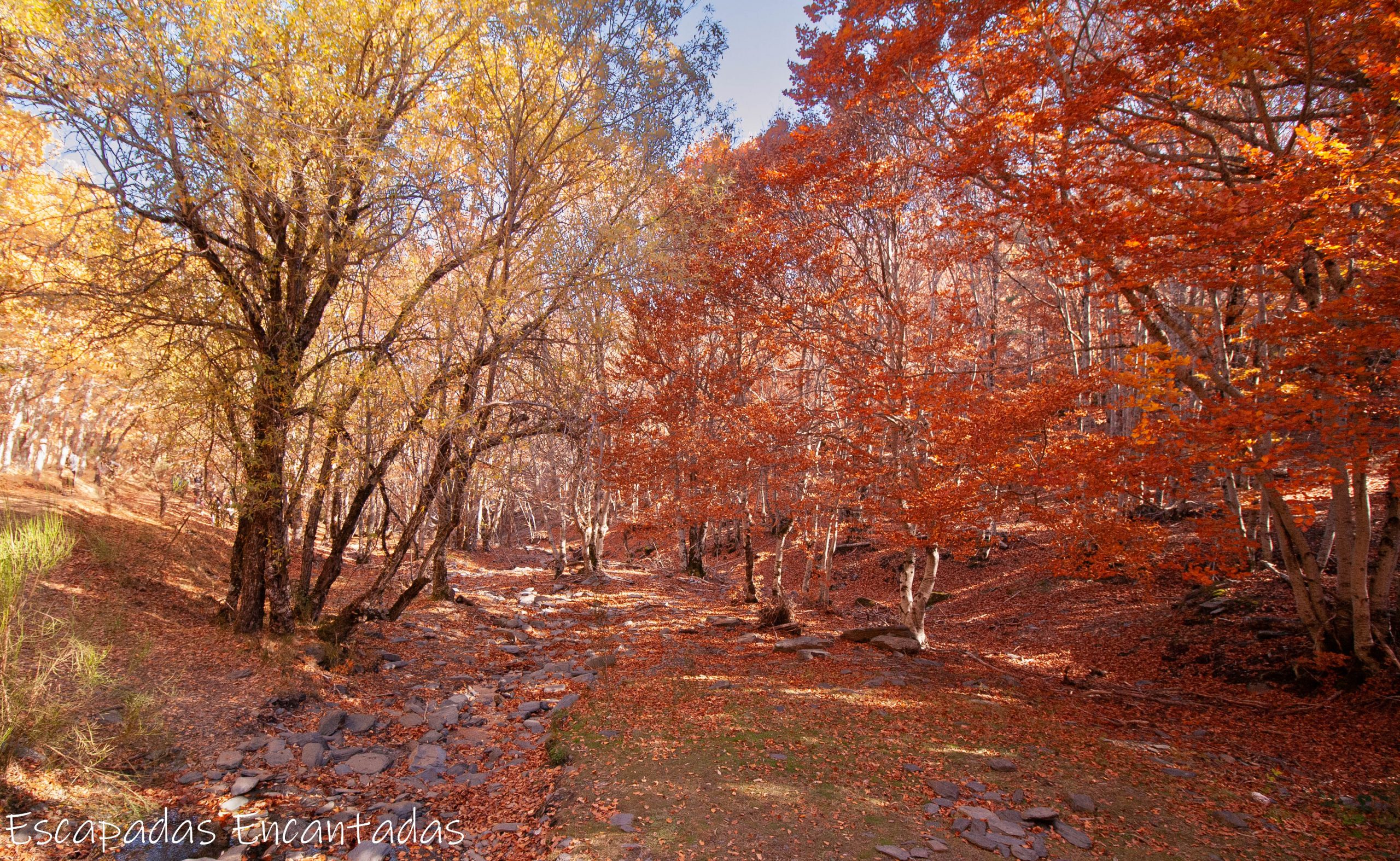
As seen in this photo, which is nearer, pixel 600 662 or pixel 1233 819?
pixel 1233 819

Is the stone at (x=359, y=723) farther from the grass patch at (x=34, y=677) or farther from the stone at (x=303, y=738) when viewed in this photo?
the grass patch at (x=34, y=677)

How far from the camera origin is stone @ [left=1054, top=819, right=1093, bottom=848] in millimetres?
4984

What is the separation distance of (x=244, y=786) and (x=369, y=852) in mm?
1898

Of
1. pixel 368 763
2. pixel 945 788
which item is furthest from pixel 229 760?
pixel 945 788

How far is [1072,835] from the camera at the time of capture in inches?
200

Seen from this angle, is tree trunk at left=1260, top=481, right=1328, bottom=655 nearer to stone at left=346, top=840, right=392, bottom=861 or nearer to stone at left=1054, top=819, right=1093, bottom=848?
stone at left=1054, top=819, right=1093, bottom=848

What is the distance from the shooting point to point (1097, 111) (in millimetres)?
7457

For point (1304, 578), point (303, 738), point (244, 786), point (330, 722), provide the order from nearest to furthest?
point (244, 786), point (303, 738), point (330, 722), point (1304, 578)

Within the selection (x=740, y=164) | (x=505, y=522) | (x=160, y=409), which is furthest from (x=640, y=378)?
(x=505, y=522)

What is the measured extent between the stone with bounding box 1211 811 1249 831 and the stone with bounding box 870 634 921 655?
5.77 m

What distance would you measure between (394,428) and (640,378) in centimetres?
893

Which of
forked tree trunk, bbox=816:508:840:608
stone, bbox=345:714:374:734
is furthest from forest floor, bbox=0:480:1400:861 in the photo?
forked tree trunk, bbox=816:508:840:608

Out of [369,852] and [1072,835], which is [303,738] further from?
[1072,835]

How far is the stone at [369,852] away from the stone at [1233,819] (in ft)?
22.5
